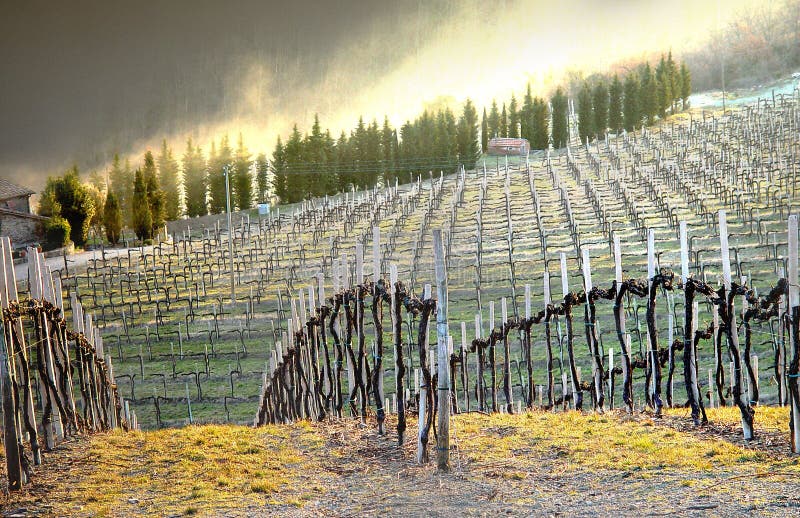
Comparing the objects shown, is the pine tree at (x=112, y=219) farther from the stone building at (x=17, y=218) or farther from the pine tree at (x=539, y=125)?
the pine tree at (x=539, y=125)

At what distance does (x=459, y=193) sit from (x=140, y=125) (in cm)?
2670

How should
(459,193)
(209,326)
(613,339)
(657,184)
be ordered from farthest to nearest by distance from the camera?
(459,193)
(657,184)
(209,326)
(613,339)

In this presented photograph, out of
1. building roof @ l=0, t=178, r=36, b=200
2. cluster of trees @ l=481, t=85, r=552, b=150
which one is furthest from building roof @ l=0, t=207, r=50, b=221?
cluster of trees @ l=481, t=85, r=552, b=150

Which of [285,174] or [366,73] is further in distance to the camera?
[366,73]

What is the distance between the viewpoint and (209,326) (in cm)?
3020

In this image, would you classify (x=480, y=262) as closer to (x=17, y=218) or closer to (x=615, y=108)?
(x=17, y=218)

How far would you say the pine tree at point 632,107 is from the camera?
75.1 metres

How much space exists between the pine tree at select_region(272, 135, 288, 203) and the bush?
21.6 m

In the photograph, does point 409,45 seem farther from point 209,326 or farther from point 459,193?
point 209,326

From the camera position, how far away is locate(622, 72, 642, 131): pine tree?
75.1m

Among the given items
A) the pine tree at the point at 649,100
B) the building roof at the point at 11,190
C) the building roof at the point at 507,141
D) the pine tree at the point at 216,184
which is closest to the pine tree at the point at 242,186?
the pine tree at the point at 216,184

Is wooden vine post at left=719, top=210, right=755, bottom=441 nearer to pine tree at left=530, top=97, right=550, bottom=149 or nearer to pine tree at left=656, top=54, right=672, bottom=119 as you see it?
pine tree at left=530, top=97, right=550, bottom=149

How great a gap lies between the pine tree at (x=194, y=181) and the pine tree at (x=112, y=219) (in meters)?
12.2

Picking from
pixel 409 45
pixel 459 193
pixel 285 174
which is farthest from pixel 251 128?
pixel 459 193
